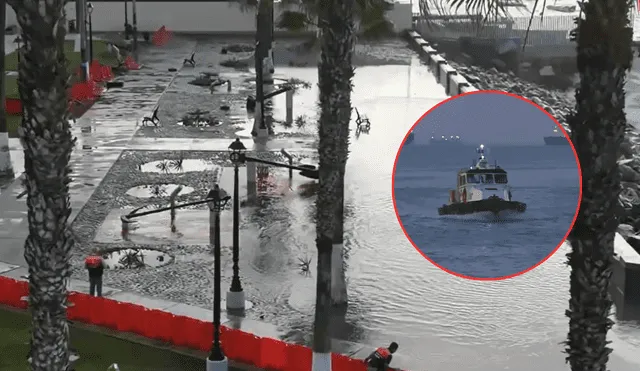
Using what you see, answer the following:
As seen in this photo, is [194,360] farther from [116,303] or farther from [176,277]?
[176,277]

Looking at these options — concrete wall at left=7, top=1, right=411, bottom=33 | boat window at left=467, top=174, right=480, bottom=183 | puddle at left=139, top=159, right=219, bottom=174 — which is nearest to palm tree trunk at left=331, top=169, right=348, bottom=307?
boat window at left=467, top=174, right=480, bottom=183

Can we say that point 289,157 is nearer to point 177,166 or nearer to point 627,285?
point 177,166

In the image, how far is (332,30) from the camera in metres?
21.0

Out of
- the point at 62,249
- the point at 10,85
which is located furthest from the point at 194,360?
the point at 10,85

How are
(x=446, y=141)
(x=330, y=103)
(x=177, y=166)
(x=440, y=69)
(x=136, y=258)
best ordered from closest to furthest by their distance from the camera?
1. (x=330, y=103)
2. (x=136, y=258)
3. (x=177, y=166)
4. (x=446, y=141)
5. (x=440, y=69)

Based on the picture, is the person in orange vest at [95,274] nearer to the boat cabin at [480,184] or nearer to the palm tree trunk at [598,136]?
the boat cabin at [480,184]

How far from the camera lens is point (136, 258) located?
2664 cm

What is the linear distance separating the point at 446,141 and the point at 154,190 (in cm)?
1189

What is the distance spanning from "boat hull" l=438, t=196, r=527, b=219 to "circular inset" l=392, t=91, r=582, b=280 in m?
0.03

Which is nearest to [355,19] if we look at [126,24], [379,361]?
[379,361]

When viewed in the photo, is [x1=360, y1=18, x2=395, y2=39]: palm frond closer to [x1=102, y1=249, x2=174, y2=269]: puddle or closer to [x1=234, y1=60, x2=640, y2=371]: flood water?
[x1=234, y1=60, x2=640, y2=371]: flood water

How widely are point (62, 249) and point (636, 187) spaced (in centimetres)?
2443

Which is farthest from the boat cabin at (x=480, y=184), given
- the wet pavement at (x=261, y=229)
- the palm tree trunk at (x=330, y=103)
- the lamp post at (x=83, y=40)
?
the lamp post at (x=83, y=40)

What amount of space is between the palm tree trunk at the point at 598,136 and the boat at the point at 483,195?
58.9 feet
